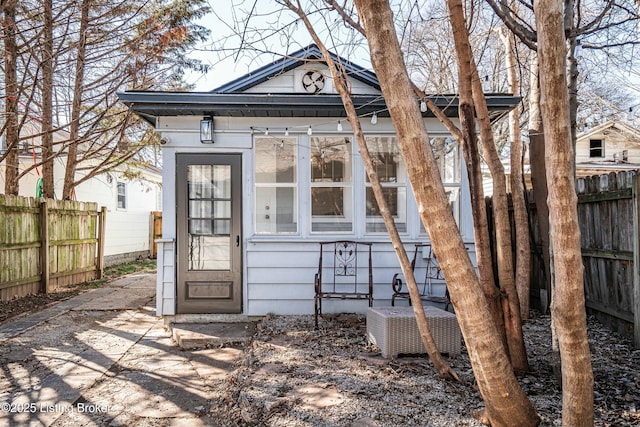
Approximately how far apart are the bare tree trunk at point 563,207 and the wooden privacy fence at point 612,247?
103 inches

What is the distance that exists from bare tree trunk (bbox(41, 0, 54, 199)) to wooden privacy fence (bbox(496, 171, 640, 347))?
7.76 m

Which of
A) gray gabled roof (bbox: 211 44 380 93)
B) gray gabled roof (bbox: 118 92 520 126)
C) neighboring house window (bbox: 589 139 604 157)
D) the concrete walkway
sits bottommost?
the concrete walkway

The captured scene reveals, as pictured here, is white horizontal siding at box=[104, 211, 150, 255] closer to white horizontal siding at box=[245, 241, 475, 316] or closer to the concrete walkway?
the concrete walkway

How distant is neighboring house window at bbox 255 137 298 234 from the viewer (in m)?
5.78

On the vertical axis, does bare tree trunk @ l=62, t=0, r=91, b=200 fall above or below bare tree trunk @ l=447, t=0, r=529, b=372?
above

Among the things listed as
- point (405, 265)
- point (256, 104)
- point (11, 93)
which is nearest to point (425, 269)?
point (405, 265)

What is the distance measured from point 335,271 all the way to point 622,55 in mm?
5190

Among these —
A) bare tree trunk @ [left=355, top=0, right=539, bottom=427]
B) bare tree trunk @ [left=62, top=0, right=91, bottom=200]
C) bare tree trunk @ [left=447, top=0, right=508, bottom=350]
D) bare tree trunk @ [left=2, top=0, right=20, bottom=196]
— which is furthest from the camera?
bare tree trunk @ [left=62, top=0, right=91, bottom=200]

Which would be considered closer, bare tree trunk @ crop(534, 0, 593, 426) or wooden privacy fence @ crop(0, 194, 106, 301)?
bare tree trunk @ crop(534, 0, 593, 426)

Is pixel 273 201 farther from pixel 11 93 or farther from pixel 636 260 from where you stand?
pixel 11 93

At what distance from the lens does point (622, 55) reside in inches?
258

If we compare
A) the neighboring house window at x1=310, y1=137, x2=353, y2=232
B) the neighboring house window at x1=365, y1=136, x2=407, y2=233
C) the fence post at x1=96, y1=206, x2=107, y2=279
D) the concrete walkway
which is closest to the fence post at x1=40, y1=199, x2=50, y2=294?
the concrete walkway

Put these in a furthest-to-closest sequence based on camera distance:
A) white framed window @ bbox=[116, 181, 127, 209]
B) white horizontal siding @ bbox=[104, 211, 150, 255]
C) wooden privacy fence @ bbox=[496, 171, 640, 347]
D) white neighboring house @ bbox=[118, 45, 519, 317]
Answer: white framed window @ bbox=[116, 181, 127, 209], white horizontal siding @ bbox=[104, 211, 150, 255], white neighboring house @ bbox=[118, 45, 519, 317], wooden privacy fence @ bbox=[496, 171, 640, 347]

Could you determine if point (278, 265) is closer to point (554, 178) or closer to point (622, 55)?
point (554, 178)
